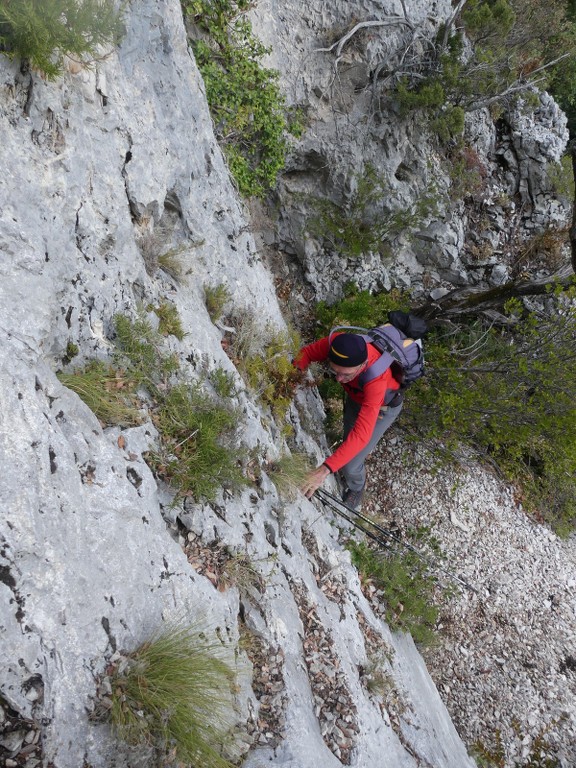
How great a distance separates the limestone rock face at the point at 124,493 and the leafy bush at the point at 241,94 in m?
1.60

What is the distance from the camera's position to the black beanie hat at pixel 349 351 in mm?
5031

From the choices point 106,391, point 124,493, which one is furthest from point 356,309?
point 124,493

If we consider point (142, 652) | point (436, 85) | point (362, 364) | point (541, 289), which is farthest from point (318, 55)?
point (142, 652)

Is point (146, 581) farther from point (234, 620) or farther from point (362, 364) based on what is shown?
point (362, 364)

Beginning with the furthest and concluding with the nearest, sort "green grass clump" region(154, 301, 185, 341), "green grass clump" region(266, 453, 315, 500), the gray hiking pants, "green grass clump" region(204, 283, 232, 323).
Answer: the gray hiking pants → "green grass clump" region(204, 283, 232, 323) → "green grass clump" region(266, 453, 315, 500) → "green grass clump" region(154, 301, 185, 341)

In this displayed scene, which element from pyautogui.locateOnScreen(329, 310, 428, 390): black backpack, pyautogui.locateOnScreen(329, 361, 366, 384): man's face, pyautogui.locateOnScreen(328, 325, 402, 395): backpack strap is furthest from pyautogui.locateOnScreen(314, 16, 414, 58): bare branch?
pyautogui.locateOnScreen(329, 361, 366, 384): man's face

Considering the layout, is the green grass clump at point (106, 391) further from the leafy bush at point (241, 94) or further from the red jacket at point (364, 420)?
the leafy bush at point (241, 94)

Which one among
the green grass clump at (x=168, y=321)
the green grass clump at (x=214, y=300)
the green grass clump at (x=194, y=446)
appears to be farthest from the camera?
the green grass clump at (x=214, y=300)

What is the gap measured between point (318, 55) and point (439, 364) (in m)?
6.63

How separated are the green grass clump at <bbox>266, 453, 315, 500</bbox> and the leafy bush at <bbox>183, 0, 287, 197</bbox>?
5.49 metres

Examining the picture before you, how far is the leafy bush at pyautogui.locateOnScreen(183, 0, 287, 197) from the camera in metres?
7.20

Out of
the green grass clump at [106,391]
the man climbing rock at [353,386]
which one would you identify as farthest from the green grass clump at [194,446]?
the man climbing rock at [353,386]

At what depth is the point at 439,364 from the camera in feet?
27.3

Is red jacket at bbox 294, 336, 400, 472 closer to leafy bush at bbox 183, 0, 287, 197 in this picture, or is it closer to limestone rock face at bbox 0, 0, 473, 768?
limestone rock face at bbox 0, 0, 473, 768
